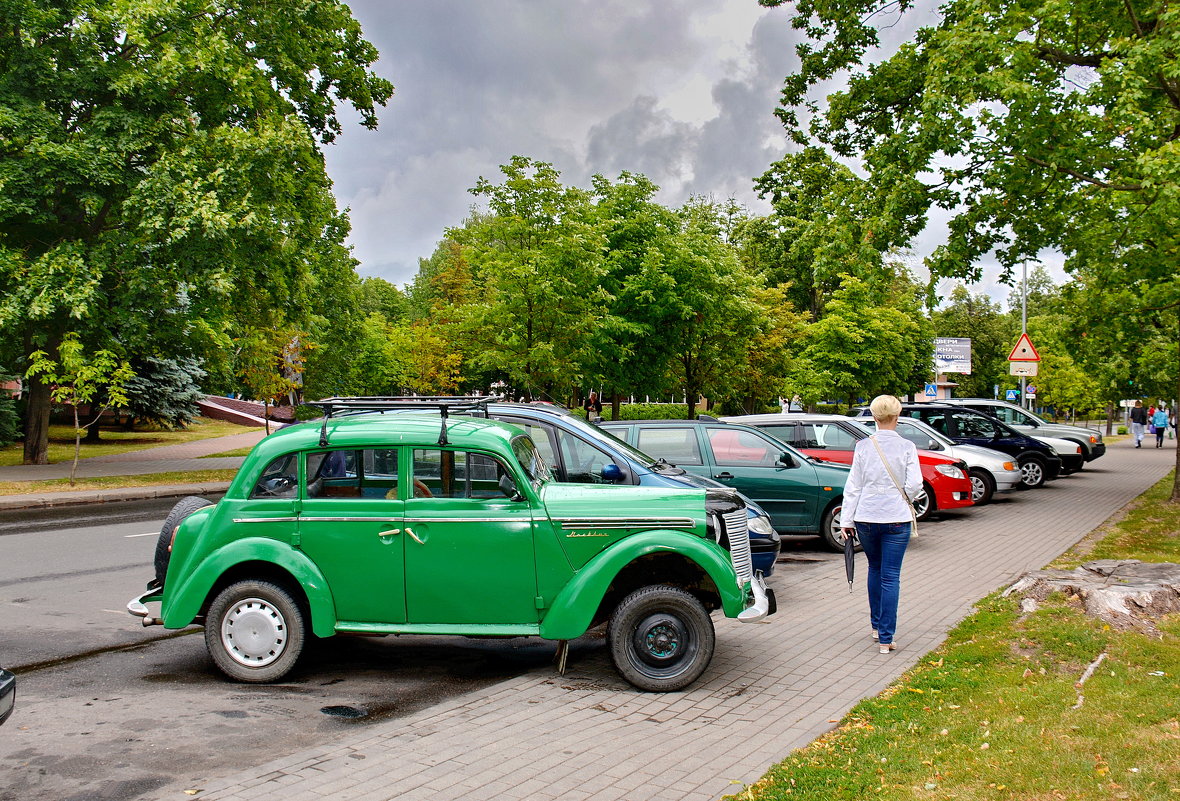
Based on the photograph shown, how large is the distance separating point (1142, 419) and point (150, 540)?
42.6 meters

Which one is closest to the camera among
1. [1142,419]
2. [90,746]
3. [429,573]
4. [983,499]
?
[90,746]

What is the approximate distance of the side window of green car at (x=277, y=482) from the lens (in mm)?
6488

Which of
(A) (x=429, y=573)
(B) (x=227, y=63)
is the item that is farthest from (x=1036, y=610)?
(B) (x=227, y=63)

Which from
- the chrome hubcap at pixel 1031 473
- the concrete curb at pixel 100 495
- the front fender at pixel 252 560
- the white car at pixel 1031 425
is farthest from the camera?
the white car at pixel 1031 425

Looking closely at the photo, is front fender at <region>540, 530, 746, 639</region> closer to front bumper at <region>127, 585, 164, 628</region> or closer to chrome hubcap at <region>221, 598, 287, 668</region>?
chrome hubcap at <region>221, 598, 287, 668</region>

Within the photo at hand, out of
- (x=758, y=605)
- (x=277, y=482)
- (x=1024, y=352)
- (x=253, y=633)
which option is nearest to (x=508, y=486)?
(x=277, y=482)

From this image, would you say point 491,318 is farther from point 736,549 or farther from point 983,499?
point 736,549

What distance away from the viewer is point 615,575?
6238mm

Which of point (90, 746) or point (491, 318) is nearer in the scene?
point (90, 746)

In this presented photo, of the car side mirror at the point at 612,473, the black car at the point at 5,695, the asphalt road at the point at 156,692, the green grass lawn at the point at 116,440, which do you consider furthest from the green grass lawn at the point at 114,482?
the black car at the point at 5,695

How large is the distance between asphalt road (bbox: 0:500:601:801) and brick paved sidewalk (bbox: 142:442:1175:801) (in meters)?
0.37

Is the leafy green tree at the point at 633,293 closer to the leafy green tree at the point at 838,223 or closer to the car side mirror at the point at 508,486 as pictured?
the leafy green tree at the point at 838,223

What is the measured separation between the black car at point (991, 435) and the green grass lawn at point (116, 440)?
23569 mm

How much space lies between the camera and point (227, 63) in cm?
2233
